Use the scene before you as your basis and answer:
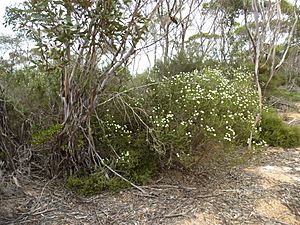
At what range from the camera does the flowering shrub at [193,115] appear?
300cm

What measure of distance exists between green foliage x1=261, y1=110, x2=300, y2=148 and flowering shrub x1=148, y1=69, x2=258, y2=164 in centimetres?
165

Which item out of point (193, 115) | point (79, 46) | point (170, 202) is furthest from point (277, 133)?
point (79, 46)

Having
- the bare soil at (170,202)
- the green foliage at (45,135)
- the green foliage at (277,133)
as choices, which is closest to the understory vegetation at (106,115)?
the green foliage at (45,135)

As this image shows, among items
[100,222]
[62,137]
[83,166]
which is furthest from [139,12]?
[100,222]

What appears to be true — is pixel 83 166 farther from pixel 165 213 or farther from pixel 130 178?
pixel 165 213

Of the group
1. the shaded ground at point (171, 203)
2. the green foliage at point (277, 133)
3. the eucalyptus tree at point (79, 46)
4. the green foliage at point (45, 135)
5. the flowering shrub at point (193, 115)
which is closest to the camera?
the eucalyptus tree at point (79, 46)

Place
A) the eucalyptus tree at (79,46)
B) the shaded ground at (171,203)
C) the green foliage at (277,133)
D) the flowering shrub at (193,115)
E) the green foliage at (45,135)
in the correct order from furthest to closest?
the green foliage at (277,133)
the flowering shrub at (193,115)
the green foliage at (45,135)
the shaded ground at (171,203)
the eucalyptus tree at (79,46)

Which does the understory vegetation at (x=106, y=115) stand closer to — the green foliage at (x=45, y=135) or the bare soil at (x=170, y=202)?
the green foliage at (x=45, y=135)

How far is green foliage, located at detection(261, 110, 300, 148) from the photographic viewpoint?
4953 millimetres

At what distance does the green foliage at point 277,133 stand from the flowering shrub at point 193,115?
1653 mm

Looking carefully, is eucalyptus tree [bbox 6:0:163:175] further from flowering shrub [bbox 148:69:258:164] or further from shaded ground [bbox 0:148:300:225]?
flowering shrub [bbox 148:69:258:164]

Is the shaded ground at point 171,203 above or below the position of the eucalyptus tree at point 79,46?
below

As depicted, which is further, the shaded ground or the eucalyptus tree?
the shaded ground

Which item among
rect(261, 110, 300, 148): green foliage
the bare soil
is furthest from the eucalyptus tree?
rect(261, 110, 300, 148): green foliage
